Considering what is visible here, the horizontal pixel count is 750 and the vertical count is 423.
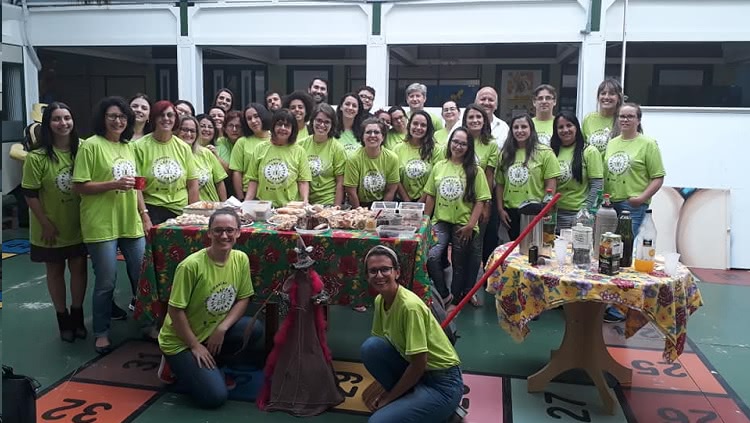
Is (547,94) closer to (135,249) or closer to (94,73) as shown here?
(135,249)

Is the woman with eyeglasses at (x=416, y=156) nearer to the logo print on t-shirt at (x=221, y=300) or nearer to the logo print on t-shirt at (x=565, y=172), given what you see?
the logo print on t-shirt at (x=565, y=172)

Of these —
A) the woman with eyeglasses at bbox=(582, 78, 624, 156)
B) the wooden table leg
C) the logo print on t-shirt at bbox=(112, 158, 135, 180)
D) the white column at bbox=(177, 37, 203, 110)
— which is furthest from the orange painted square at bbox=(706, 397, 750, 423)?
the white column at bbox=(177, 37, 203, 110)

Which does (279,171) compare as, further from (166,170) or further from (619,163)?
(619,163)

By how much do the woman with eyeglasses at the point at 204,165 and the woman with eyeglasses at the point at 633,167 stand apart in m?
3.11

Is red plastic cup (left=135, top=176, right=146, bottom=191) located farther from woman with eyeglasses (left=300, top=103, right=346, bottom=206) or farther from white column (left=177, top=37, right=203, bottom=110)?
white column (left=177, top=37, right=203, bottom=110)

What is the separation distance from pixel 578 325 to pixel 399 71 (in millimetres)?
8990

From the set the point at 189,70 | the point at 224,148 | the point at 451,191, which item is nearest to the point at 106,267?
the point at 224,148

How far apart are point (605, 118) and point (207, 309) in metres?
3.70

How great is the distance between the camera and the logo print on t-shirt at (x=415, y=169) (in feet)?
16.4

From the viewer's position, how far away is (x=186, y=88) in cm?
804

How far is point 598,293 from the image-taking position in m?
2.95

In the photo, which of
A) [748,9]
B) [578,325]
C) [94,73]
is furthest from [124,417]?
[94,73]

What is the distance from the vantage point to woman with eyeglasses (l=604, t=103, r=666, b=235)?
466 centimetres

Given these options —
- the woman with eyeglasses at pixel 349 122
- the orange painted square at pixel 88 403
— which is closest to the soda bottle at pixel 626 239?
the woman with eyeglasses at pixel 349 122
